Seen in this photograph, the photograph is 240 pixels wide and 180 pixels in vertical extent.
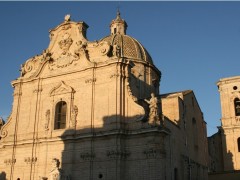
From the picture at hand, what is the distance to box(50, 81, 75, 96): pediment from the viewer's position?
23.8 m

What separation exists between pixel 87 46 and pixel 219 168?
765 inches

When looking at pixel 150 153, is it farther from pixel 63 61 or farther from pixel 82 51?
pixel 63 61

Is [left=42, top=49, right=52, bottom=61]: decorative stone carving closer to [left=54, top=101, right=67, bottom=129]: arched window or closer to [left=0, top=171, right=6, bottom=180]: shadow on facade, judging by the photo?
[left=54, top=101, right=67, bottom=129]: arched window

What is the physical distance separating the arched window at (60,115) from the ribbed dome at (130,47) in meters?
7.12

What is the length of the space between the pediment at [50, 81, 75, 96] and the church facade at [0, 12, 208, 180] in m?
0.07

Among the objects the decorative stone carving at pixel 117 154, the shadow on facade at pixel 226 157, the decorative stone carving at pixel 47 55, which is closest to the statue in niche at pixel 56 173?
the decorative stone carving at pixel 117 154

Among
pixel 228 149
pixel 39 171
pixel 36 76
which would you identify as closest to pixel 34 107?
pixel 36 76

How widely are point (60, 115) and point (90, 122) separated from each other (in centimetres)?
280

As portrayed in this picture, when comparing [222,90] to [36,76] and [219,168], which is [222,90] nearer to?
[219,168]

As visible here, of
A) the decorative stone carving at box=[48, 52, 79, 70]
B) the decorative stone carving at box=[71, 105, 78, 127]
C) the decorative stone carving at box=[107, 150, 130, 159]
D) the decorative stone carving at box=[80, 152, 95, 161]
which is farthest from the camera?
the decorative stone carving at box=[48, 52, 79, 70]

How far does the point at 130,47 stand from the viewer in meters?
29.9

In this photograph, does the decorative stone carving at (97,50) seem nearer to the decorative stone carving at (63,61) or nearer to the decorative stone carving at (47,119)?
the decorative stone carving at (63,61)

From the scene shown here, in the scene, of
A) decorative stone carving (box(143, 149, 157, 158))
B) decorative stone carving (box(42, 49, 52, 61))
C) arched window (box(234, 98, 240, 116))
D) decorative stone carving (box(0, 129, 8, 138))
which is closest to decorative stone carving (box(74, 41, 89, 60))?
decorative stone carving (box(42, 49, 52, 61))

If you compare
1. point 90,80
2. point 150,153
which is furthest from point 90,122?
point 150,153
